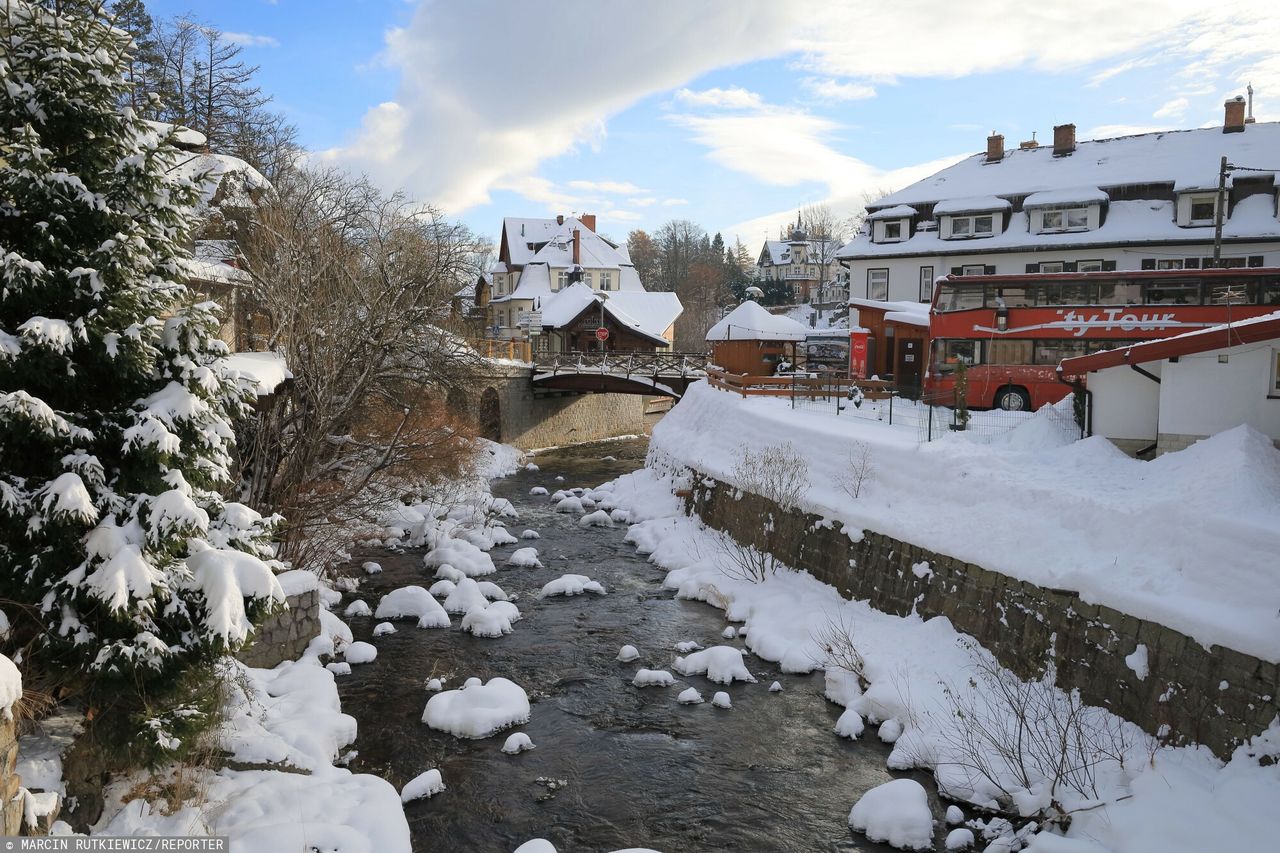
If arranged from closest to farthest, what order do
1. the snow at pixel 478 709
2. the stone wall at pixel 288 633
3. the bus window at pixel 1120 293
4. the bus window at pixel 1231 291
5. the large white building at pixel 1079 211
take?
the snow at pixel 478 709 < the stone wall at pixel 288 633 < the bus window at pixel 1231 291 < the bus window at pixel 1120 293 < the large white building at pixel 1079 211

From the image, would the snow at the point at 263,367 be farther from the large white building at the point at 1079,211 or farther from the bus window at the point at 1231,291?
the large white building at the point at 1079,211

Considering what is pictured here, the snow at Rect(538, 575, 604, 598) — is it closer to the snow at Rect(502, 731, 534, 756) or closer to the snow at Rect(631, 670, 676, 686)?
the snow at Rect(631, 670, 676, 686)

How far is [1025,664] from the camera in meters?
12.4

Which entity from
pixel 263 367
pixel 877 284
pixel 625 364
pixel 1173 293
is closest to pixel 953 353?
pixel 1173 293

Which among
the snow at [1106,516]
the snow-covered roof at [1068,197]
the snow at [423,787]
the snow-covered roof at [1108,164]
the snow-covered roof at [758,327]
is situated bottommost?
the snow at [423,787]

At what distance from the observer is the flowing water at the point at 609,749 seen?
9.94 meters

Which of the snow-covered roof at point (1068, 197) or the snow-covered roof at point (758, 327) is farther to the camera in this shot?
the snow-covered roof at point (758, 327)

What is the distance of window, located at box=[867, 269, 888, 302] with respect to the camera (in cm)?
3959

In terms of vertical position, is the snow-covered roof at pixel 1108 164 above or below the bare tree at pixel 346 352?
above

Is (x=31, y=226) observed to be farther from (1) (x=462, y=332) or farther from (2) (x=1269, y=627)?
(1) (x=462, y=332)

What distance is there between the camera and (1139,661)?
10656 millimetres

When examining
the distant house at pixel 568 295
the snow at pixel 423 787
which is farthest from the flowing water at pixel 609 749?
the distant house at pixel 568 295

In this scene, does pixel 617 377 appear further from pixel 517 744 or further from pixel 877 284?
pixel 517 744

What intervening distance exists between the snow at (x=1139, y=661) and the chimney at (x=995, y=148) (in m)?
34.4
